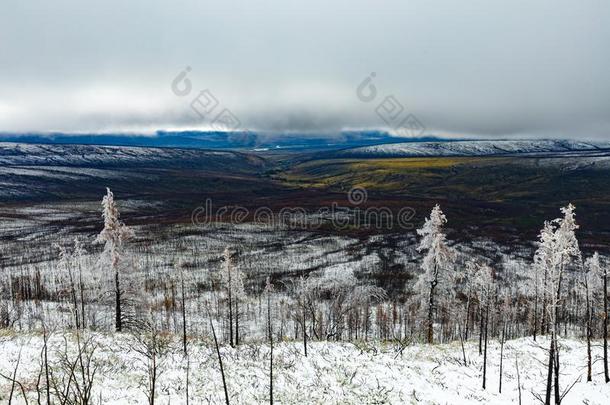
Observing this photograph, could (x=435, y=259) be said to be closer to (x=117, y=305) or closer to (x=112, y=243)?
(x=117, y=305)

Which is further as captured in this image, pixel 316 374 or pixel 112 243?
pixel 112 243

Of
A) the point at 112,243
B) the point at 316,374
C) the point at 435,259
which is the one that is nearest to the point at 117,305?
the point at 112,243

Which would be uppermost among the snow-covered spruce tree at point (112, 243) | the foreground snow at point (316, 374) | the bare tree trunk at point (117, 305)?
the snow-covered spruce tree at point (112, 243)

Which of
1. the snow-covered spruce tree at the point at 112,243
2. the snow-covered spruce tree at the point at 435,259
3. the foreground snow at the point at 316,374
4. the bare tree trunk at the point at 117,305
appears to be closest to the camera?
the foreground snow at the point at 316,374

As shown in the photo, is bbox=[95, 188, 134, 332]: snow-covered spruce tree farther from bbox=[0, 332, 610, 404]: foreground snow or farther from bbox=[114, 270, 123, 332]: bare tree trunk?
bbox=[0, 332, 610, 404]: foreground snow

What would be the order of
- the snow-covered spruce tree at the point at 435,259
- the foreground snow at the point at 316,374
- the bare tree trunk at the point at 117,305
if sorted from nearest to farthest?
the foreground snow at the point at 316,374 < the bare tree trunk at the point at 117,305 < the snow-covered spruce tree at the point at 435,259

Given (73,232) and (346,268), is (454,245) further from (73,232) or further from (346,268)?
(73,232)

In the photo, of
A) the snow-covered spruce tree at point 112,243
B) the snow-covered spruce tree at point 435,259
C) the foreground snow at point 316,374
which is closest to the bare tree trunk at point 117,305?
the snow-covered spruce tree at point 112,243

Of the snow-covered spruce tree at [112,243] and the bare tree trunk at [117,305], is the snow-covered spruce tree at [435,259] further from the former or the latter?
the bare tree trunk at [117,305]

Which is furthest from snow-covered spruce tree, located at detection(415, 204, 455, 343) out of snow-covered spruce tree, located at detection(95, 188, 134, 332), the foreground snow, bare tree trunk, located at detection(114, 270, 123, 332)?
bare tree trunk, located at detection(114, 270, 123, 332)
